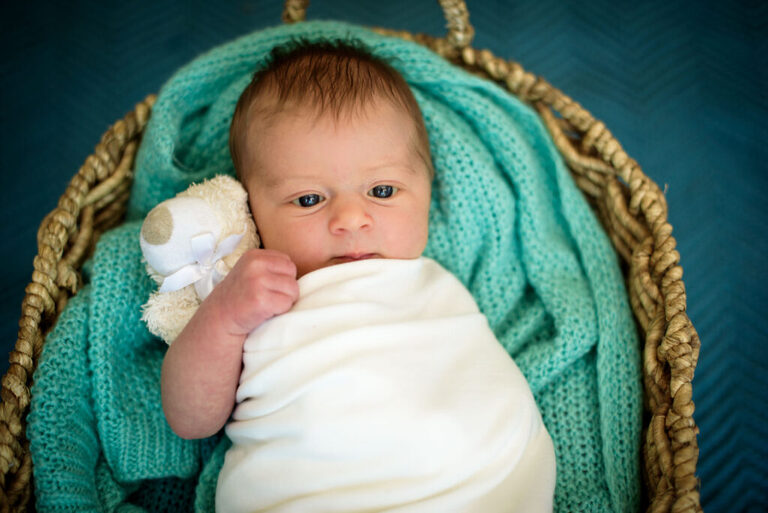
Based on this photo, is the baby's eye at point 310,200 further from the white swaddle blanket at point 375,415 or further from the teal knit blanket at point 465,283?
the teal knit blanket at point 465,283

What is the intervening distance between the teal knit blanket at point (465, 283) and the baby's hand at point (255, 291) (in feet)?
1.00

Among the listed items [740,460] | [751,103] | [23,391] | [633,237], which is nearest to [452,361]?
[633,237]

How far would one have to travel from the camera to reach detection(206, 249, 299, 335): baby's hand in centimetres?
82

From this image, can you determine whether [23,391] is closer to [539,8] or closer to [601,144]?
[601,144]

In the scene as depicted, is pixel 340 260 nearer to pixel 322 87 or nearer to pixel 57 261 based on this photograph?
pixel 322 87

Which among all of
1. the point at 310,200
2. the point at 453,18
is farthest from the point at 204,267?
the point at 453,18

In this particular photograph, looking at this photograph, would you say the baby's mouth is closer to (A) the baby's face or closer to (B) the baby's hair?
(A) the baby's face

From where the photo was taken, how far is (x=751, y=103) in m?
1.71

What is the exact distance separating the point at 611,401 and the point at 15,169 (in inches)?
63.2

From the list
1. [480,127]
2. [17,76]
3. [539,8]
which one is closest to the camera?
[480,127]

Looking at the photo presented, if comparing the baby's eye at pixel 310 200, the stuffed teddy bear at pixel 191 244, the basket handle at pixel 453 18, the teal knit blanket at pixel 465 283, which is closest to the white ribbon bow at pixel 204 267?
the stuffed teddy bear at pixel 191 244

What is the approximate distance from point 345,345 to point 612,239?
688 mm

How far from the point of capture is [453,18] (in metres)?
1.26

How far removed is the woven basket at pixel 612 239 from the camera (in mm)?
904
